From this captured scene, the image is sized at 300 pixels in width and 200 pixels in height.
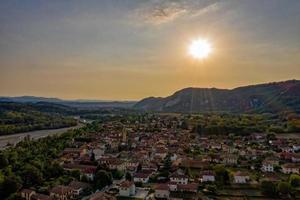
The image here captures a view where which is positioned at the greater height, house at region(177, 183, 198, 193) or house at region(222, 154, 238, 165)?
house at region(222, 154, 238, 165)

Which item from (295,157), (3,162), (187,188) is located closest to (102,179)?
(187,188)

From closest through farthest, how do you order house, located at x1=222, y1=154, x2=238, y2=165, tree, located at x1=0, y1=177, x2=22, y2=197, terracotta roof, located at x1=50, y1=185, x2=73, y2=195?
tree, located at x1=0, y1=177, x2=22, y2=197 → terracotta roof, located at x1=50, y1=185, x2=73, y2=195 → house, located at x1=222, y1=154, x2=238, y2=165

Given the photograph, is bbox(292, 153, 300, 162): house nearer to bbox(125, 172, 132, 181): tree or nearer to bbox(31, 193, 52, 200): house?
bbox(125, 172, 132, 181): tree

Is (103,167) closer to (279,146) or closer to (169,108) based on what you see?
(279,146)

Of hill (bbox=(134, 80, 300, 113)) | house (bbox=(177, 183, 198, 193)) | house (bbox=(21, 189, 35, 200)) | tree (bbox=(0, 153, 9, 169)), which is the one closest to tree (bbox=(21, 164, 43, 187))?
house (bbox=(21, 189, 35, 200))

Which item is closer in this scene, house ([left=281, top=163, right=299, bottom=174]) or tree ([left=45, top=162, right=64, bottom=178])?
tree ([left=45, top=162, right=64, bottom=178])

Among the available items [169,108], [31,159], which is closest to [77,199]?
[31,159]

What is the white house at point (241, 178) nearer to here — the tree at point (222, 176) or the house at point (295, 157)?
Result: the tree at point (222, 176)

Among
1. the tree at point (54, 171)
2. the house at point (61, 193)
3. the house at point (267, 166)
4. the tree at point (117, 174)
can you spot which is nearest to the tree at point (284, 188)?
the house at point (267, 166)
